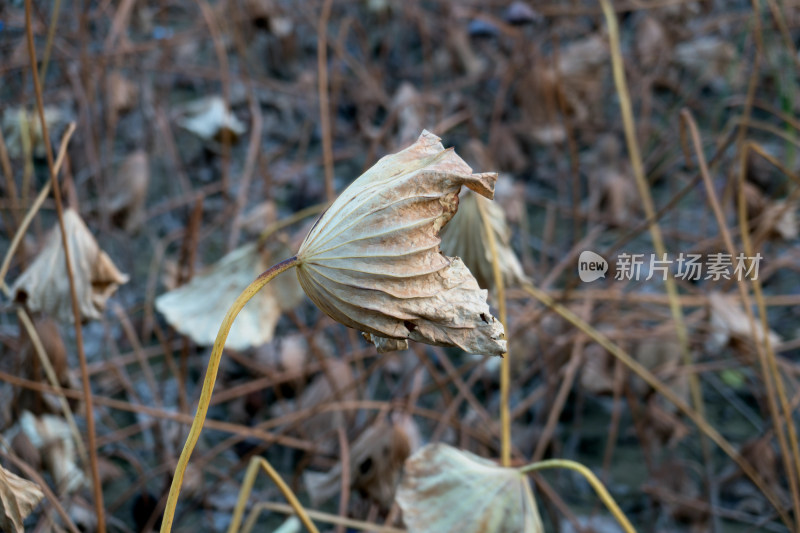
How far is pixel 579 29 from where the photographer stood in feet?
7.13

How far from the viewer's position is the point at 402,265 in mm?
526

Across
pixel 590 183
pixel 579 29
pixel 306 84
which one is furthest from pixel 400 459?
pixel 579 29

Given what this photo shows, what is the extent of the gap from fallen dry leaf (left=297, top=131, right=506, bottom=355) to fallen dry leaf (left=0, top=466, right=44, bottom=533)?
0.27 meters

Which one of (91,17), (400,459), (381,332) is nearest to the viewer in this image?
(381,332)

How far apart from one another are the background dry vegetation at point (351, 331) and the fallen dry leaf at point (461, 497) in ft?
0.37

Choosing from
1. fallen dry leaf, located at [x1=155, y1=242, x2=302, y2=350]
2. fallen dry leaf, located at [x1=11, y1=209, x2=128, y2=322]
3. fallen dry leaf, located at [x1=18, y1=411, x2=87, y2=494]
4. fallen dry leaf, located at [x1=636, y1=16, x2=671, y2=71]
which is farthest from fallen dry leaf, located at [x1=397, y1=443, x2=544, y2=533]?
fallen dry leaf, located at [x1=636, y1=16, x2=671, y2=71]

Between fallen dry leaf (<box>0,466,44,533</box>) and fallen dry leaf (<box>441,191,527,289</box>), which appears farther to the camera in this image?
fallen dry leaf (<box>441,191,527,289</box>)

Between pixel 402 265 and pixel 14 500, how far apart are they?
1.16 feet

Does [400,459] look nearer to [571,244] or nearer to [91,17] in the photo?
[571,244]

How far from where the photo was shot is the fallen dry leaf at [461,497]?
2.34 ft

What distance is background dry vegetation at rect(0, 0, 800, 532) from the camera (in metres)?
1.14

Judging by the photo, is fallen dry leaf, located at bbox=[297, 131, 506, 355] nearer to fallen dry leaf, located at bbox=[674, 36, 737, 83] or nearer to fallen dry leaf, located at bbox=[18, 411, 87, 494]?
fallen dry leaf, located at bbox=[18, 411, 87, 494]

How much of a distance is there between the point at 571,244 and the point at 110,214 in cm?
109

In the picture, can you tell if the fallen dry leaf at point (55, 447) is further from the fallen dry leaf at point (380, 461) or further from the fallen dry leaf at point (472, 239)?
the fallen dry leaf at point (472, 239)
